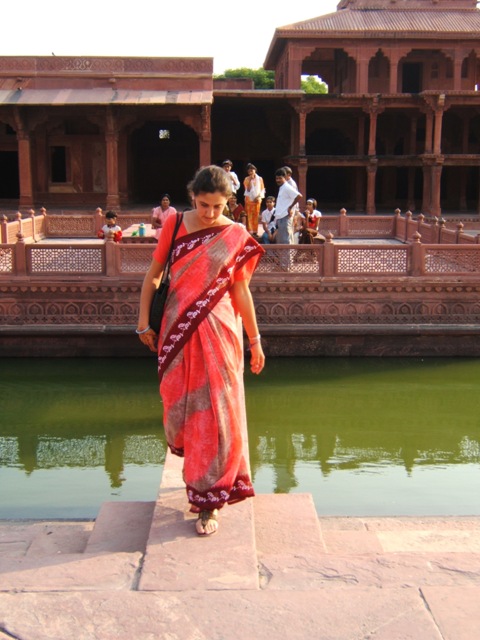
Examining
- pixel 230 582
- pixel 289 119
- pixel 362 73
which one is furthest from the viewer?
pixel 289 119

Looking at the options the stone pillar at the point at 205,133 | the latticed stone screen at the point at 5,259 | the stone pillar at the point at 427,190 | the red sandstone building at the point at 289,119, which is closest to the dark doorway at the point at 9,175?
the red sandstone building at the point at 289,119

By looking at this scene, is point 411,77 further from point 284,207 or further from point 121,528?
point 121,528

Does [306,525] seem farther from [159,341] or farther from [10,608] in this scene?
[10,608]

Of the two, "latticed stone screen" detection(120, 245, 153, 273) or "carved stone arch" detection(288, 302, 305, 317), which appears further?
"carved stone arch" detection(288, 302, 305, 317)

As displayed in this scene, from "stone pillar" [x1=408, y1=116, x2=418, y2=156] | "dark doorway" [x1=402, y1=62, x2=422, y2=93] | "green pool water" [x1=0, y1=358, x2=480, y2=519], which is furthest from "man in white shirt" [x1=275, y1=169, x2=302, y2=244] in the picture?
"dark doorway" [x1=402, y1=62, x2=422, y2=93]

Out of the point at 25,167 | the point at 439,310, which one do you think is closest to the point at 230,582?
the point at 439,310

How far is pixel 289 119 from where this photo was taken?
2373 cm

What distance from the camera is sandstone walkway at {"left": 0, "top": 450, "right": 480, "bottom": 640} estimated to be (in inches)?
97.0

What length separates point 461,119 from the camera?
23703 millimetres

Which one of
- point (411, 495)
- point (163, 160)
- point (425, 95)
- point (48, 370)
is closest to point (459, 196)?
point (425, 95)

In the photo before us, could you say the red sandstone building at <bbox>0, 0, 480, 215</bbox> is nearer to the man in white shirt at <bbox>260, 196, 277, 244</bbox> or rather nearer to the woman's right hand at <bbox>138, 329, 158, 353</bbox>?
the man in white shirt at <bbox>260, 196, 277, 244</bbox>

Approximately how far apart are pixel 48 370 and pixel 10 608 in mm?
7994

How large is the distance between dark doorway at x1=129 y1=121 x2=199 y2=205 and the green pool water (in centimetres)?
1530

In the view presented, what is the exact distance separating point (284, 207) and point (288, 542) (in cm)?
796
